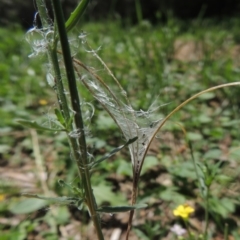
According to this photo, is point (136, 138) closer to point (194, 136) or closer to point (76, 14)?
point (76, 14)

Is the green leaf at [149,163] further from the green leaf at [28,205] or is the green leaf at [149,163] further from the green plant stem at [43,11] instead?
the green plant stem at [43,11]

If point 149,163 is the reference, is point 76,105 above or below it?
above

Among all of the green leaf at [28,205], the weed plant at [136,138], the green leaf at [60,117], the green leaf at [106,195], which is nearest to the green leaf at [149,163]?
the weed plant at [136,138]

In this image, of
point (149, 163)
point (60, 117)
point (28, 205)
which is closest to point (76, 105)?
point (60, 117)

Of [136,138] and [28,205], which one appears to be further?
[28,205]

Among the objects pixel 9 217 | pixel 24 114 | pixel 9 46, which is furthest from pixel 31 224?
pixel 9 46

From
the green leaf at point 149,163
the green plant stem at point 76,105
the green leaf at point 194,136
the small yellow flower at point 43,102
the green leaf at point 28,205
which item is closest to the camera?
the green plant stem at point 76,105

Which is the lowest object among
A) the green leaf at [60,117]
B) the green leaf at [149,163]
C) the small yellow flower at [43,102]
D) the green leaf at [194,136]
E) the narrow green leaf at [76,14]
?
the green leaf at [149,163]

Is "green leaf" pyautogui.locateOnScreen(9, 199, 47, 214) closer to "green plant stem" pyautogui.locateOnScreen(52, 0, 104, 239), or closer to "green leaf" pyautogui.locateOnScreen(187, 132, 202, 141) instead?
"green plant stem" pyautogui.locateOnScreen(52, 0, 104, 239)
